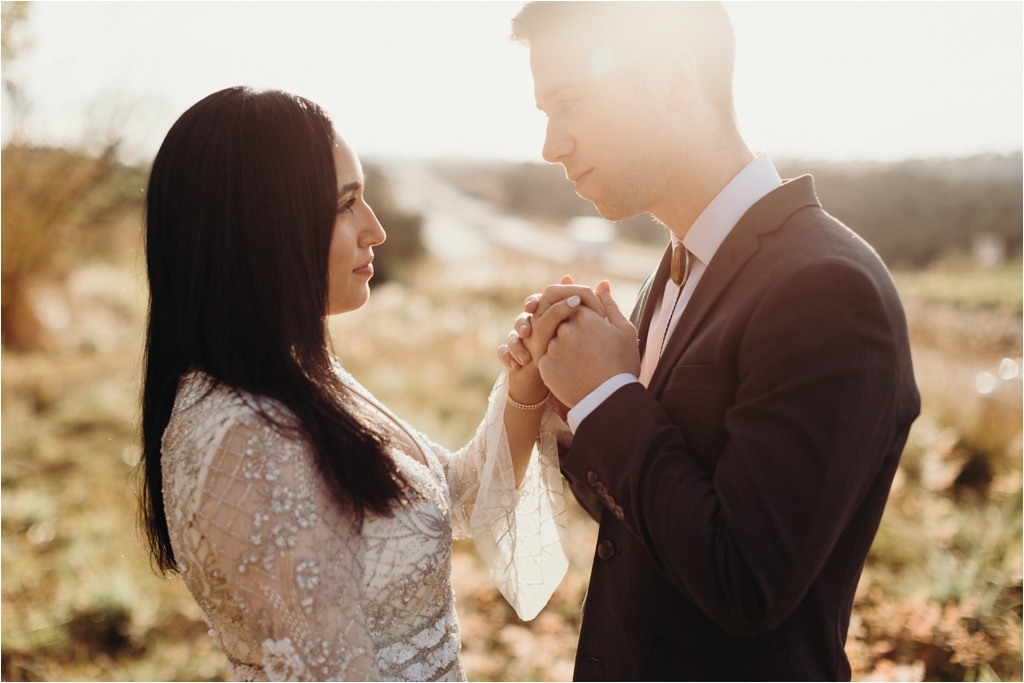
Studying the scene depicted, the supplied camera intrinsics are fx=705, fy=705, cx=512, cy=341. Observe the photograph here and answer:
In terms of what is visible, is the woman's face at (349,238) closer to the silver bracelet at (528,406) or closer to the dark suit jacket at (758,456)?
the silver bracelet at (528,406)

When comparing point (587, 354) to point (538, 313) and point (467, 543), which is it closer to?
point (538, 313)

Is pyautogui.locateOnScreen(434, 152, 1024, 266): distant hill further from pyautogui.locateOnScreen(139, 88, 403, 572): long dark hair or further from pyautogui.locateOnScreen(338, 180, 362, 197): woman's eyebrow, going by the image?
pyautogui.locateOnScreen(139, 88, 403, 572): long dark hair

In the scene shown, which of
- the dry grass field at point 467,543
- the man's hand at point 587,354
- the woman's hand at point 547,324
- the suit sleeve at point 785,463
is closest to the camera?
the suit sleeve at point 785,463

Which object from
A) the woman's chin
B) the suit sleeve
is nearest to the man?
the suit sleeve

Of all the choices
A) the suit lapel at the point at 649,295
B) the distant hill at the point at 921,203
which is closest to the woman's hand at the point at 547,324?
the suit lapel at the point at 649,295

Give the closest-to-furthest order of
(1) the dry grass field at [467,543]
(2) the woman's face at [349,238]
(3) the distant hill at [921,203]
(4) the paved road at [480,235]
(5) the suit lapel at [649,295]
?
1. (2) the woman's face at [349,238]
2. (5) the suit lapel at [649,295]
3. (1) the dry grass field at [467,543]
4. (4) the paved road at [480,235]
5. (3) the distant hill at [921,203]

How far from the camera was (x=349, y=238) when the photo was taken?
6.76 ft

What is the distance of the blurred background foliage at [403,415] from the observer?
4.18 m

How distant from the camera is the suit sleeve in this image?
4.77ft

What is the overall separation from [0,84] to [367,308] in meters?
5.99

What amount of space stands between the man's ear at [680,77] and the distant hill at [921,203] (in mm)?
25911

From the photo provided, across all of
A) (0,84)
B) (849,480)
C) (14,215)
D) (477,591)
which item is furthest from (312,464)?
(14,215)

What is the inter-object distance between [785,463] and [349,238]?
1323 millimetres

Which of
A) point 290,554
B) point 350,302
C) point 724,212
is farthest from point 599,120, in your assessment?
point 290,554
